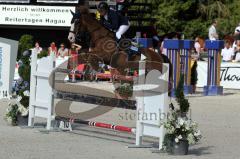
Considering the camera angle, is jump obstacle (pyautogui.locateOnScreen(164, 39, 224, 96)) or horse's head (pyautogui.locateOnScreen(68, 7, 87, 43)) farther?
jump obstacle (pyautogui.locateOnScreen(164, 39, 224, 96))

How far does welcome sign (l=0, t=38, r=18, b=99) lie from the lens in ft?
60.2

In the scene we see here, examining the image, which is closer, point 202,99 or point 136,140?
point 136,140

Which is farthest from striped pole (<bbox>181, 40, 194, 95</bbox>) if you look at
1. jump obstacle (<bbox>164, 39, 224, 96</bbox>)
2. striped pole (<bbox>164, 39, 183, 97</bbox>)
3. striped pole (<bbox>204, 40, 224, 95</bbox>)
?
striped pole (<bbox>204, 40, 224, 95</bbox>)

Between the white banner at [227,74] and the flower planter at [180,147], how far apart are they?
13662 mm

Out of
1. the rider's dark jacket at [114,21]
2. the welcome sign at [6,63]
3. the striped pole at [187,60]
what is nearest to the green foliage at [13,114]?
the rider's dark jacket at [114,21]

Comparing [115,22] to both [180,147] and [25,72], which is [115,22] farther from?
[180,147]

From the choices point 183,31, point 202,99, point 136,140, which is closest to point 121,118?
point 136,140

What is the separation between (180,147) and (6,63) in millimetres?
9202

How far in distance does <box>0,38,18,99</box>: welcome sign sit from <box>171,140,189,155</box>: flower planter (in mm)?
8868

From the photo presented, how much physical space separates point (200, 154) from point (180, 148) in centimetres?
38

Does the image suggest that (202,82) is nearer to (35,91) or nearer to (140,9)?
(140,9)

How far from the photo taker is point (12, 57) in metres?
18.5

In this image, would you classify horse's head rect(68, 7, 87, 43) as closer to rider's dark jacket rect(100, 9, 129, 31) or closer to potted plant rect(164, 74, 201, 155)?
rider's dark jacket rect(100, 9, 129, 31)

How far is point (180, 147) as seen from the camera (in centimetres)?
1015
